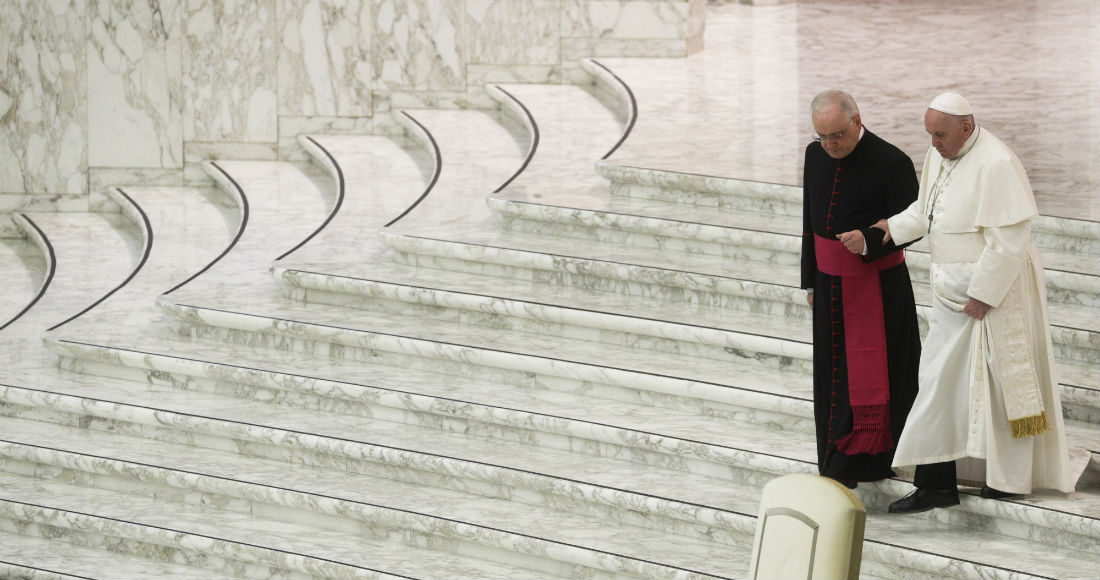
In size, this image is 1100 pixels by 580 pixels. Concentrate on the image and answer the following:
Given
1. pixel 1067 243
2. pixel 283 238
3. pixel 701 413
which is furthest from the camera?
pixel 283 238

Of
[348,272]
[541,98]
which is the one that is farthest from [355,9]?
[348,272]

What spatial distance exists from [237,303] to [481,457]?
6.10 ft

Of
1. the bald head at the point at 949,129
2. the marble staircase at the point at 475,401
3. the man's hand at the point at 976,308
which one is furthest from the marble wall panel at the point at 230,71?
the man's hand at the point at 976,308

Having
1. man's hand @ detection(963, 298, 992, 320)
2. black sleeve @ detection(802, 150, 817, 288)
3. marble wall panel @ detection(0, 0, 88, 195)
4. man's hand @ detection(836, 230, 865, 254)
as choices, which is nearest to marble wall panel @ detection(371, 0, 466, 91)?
marble wall panel @ detection(0, 0, 88, 195)

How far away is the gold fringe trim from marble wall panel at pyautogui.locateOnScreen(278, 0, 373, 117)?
624 cm

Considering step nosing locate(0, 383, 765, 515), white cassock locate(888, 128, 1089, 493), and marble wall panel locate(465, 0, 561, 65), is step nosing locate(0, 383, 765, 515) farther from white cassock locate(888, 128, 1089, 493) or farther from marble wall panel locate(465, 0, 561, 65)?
marble wall panel locate(465, 0, 561, 65)

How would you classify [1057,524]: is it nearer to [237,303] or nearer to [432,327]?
[432,327]

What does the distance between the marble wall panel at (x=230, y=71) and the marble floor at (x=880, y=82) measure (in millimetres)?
2406

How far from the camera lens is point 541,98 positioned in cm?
979

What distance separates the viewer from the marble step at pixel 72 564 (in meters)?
5.88

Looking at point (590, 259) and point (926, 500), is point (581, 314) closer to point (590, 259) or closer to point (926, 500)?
point (590, 259)

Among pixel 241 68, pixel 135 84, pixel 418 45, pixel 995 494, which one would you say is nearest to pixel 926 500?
pixel 995 494

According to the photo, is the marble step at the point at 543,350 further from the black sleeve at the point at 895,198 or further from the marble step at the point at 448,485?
the black sleeve at the point at 895,198

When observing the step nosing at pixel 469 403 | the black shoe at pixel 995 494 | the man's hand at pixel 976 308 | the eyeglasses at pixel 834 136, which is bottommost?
the black shoe at pixel 995 494
